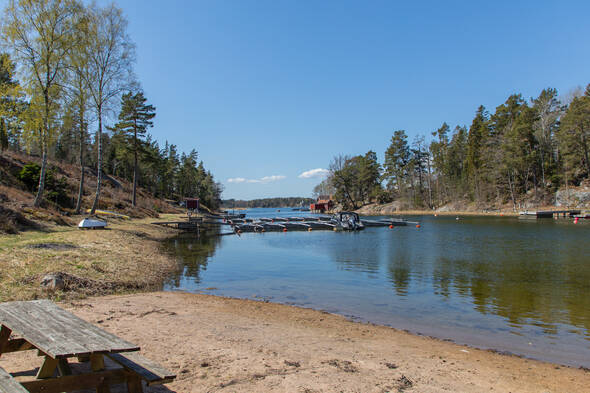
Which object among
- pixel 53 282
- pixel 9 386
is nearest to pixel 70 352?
pixel 9 386

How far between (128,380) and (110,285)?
798 cm

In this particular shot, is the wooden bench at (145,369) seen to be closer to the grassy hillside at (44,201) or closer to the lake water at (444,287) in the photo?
the lake water at (444,287)

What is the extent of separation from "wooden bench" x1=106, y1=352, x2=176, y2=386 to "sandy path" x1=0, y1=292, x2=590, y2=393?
27.4 inches

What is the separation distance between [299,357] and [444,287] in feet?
31.5

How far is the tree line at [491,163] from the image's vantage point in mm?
60375

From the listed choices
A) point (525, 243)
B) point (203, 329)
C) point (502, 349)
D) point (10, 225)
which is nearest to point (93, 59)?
point (10, 225)

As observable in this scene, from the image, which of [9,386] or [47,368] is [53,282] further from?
[9,386]

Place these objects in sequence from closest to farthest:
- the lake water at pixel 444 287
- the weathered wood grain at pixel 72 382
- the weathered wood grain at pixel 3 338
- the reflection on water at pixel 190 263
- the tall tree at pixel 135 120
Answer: the weathered wood grain at pixel 72 382 → the weathered wood grain at pixel 3 338 → the lake water at pixel 444 287 → the reflection on water at pixel 190 263 → the tall tree at pixel 135 120

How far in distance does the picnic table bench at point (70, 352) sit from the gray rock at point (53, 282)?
17.5ft

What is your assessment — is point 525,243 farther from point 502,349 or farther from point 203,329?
point 203,329

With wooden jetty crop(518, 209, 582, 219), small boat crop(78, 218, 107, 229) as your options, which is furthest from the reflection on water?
wooden jetty crop(518, 209, 582, 219)

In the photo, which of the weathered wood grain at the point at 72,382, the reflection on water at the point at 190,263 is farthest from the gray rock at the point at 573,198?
the weathered wood grain at the point at 72,382

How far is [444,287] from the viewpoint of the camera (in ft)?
43.5

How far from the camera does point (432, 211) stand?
289 ft
